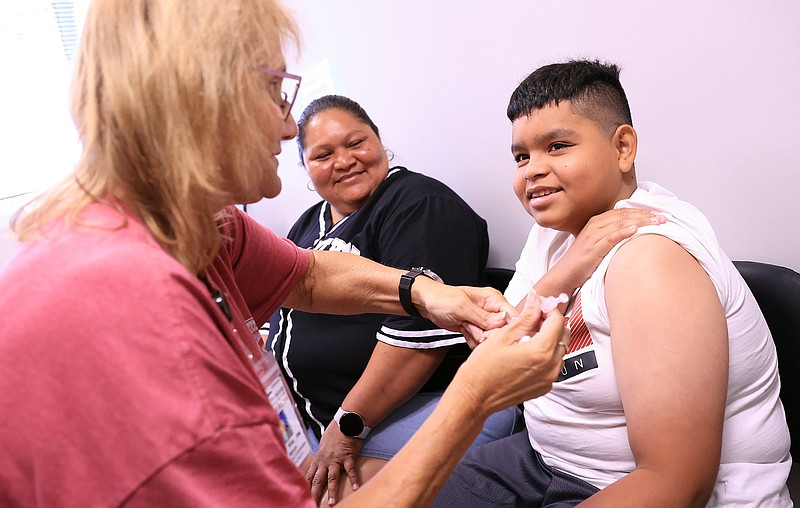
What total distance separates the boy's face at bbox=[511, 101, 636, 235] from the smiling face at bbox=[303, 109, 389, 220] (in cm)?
81

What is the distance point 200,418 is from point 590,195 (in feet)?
2.90

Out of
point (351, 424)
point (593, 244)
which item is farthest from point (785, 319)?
point (351, 424)

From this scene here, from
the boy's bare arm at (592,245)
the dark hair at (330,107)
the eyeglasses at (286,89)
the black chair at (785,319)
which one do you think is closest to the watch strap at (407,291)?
the boy's bare arm at (592,245)

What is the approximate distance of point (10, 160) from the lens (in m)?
2.86

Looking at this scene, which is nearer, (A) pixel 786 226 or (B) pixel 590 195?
(B) pixel 590 195

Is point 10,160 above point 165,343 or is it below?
below

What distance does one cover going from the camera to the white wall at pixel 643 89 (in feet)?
4.55

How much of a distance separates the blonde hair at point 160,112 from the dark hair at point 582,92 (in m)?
0.68

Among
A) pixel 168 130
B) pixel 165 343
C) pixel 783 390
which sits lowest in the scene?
pixel 783 390

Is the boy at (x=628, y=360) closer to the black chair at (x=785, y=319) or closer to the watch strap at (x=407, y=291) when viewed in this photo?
the black chair at (x=785, y=319)

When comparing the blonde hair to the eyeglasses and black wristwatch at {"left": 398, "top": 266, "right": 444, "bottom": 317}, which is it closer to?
the eyeglasses

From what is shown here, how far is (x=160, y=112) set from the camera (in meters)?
0.81

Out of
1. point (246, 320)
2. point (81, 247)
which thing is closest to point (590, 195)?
point (246, 320)

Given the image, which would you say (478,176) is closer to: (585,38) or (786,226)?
(585,38)
